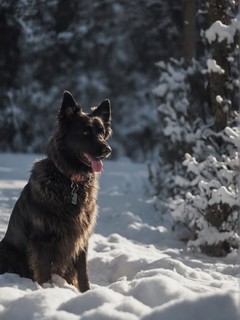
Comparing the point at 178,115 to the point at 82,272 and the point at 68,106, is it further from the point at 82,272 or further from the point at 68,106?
the point at 82,272

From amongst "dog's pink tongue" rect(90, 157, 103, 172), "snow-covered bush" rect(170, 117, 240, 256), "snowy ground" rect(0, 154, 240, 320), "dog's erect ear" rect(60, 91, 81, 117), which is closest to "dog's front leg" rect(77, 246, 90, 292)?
"snowy ground" rect(0, 154, 240, 320)

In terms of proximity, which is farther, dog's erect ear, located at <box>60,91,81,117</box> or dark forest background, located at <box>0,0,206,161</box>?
dark forest background, located at <box>0,0,206,161</box>

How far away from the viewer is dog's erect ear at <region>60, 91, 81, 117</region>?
4660 millimetres

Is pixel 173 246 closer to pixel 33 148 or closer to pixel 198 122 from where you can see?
pixel 198 122

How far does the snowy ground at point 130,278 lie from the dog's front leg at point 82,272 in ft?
0.57

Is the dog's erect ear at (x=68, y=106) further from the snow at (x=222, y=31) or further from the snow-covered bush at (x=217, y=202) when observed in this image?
the snow at (x=222, y=31)

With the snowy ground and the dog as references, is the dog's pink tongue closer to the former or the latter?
the dog

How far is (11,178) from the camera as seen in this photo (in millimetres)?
10906

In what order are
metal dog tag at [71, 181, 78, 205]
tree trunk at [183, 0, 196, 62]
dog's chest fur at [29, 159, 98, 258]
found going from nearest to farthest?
dog's chest fur at [29, 159, 98, 258], metal dog tag at [71, 181, 78, 205], tree trunk at [183, 0, 196, 62]

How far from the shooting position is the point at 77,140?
471 cm

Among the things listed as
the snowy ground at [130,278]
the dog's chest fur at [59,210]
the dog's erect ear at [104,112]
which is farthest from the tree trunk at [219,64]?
the dog's chest fur at [59,210]

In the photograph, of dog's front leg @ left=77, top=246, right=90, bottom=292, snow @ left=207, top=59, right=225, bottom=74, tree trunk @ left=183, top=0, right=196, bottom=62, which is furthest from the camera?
tree trunk @ left=183, top=0, right=196, bottom=62

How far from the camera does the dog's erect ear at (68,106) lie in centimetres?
466

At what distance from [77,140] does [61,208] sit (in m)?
0.63
